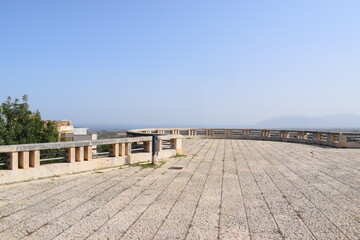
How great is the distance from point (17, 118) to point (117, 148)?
1912 cm

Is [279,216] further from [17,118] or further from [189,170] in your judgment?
[17,118]

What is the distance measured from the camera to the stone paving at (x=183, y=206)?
13.4ft

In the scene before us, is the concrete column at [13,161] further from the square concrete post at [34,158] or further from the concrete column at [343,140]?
the concrete column at [343,140]

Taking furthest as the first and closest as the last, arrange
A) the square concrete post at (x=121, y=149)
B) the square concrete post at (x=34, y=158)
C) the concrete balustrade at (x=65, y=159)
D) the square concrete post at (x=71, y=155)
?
1. the square concrete post at (x=121, y=149)
2. the square concrete post at (x=71, y=155)
3. the square concrete post at (x=34, y=158)
4. the concrete balustrade at (x=65, y=159)

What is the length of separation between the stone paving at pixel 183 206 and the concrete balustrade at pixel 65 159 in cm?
40

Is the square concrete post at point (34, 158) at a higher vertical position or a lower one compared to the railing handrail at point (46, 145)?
lower

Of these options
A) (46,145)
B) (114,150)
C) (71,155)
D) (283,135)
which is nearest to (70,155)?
(71,155)

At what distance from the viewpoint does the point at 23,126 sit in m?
24.2

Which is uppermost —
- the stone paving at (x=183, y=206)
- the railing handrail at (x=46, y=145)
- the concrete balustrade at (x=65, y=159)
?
the railing handrail at (x=46, y=145)

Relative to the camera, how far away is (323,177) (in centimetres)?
830

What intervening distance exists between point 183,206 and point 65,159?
4.68 metres

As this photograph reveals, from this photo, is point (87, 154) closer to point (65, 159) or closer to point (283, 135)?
point (65, 159)

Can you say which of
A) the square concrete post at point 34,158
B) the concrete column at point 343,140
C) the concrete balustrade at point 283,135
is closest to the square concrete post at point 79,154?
the square concrete post at point 34,158

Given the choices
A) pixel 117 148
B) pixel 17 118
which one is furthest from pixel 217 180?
pixel 17 118
